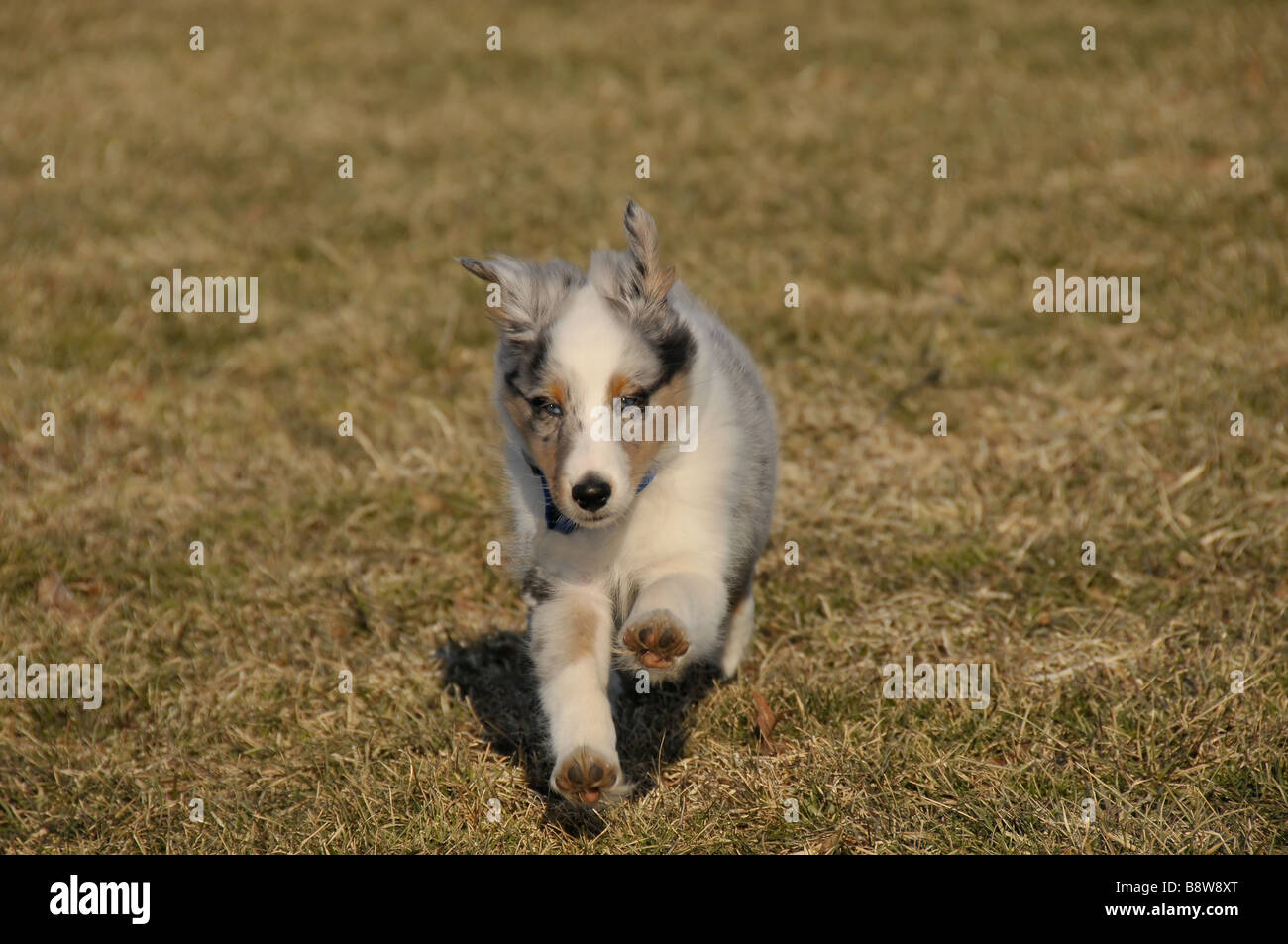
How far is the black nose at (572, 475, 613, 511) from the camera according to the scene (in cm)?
334

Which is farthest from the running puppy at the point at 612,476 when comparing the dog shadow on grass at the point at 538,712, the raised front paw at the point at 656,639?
the dog shadow on grass at the point at 538,712

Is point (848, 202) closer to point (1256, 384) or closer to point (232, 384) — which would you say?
point (1256, 384)

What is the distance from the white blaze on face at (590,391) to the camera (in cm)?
336

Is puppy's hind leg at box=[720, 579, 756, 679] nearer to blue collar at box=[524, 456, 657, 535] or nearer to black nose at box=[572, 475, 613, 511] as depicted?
blue collar at box=[524, 456, 657, 535]

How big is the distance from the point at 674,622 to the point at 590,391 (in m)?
0.66

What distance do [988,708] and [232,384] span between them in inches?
168

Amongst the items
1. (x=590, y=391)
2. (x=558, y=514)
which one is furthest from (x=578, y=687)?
(x=590, y=391)

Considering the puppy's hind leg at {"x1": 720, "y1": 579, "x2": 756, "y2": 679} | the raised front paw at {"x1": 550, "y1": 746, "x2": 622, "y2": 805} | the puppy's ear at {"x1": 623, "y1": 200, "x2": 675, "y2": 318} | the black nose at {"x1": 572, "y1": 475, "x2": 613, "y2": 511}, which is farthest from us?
the puppy's hind leg at {"x1": 720, "y1": 579, "x2": 756, "y2": 679}

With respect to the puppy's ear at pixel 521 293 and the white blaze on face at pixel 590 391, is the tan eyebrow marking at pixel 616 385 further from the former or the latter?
the puppy's ear at pixel 521 293

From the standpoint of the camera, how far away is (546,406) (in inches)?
138

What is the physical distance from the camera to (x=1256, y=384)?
19.1ft

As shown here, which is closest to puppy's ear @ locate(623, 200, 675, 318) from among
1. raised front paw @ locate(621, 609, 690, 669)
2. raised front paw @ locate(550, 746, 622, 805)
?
raised front paw @ locate(621, 609, 690, 669)
